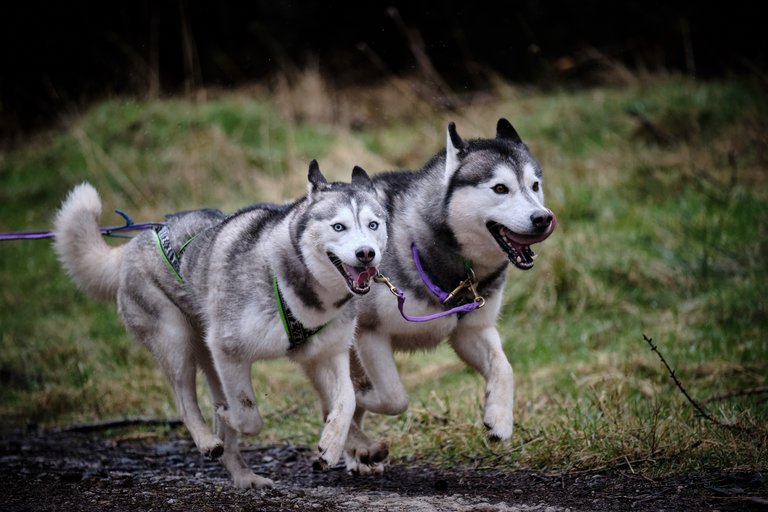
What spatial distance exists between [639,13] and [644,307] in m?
8.50

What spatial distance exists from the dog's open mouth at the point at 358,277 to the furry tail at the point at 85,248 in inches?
70.6

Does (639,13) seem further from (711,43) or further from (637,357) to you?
(637,357)

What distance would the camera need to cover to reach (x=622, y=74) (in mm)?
11688

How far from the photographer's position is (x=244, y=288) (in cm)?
414

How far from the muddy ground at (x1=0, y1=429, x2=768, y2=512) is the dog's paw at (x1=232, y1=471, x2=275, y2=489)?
0.06 m

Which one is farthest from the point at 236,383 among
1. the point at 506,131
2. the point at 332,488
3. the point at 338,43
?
the point at 338,43

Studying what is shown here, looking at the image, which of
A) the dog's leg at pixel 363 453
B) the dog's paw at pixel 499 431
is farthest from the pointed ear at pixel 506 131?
the dog's leg at pixel 363 453

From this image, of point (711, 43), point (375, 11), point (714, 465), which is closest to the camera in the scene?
point (714, 465)

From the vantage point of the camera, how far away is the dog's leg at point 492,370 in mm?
4215

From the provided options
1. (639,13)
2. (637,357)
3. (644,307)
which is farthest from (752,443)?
(639,13)

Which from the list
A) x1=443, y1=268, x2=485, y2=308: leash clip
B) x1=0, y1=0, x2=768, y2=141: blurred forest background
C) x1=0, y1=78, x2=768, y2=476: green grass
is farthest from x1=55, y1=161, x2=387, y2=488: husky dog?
x1=0, y1=0, x2=768, y2=141: blurred forest background

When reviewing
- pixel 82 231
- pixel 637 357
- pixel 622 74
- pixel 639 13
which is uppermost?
pixel 639 13

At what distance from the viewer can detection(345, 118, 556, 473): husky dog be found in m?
4.30

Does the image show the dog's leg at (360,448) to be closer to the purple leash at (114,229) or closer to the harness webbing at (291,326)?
the harness webbing at (291,326)
